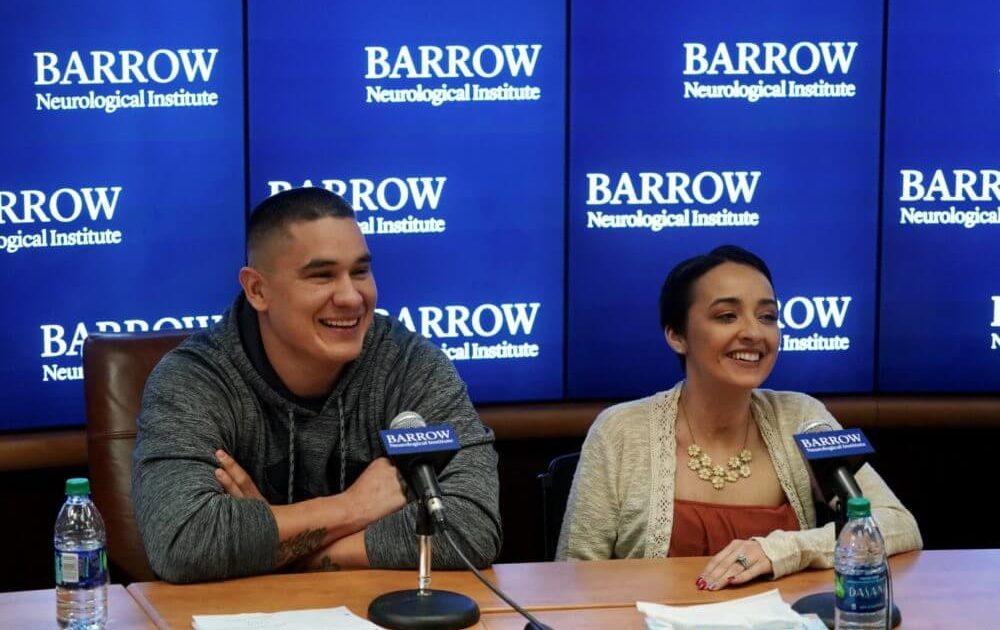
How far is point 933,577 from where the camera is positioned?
258cm

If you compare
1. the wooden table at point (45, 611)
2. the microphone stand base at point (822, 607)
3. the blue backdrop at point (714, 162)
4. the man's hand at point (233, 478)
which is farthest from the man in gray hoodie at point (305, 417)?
the blue backdrop at point (714, 162)

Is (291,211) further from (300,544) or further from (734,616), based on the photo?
(734,616)

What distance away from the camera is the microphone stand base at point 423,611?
7.36 feet

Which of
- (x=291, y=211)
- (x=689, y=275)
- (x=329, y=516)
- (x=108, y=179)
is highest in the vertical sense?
(x=108, y=179)

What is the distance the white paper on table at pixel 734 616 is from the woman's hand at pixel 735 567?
0.10m

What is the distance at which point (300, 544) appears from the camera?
2537mm

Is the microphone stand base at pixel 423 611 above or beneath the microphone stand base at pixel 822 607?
above

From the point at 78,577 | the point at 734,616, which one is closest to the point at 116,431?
the point at 78,577

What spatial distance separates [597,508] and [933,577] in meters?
0.70

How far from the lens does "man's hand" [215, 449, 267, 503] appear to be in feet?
8.53

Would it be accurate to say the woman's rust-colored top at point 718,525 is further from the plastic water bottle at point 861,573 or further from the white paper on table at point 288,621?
the white paper on table at point 288,621

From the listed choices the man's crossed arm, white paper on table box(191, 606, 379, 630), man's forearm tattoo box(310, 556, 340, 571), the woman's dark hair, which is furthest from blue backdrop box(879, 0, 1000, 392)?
white paper on table box(191, 606, 379, 630)

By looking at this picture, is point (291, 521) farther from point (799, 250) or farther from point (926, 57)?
point (926, 57)

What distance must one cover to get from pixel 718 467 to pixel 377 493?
789 mm
